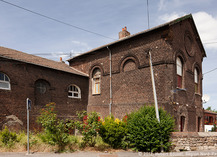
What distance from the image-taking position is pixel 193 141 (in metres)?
11.8

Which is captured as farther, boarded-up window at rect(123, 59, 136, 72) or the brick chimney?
the brick chimney

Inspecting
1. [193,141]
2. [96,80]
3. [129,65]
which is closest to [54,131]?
[193,141]

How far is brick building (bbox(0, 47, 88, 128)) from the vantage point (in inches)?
550

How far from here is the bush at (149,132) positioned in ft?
34.7

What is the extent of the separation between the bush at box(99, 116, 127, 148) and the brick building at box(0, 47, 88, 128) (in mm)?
6834

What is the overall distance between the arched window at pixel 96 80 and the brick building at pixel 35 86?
0.88 metres

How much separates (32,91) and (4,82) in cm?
222

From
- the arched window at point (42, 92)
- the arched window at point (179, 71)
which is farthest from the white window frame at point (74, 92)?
the arched window at point (179, 71)

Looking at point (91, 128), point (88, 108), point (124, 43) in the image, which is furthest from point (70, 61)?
point (91, 128)

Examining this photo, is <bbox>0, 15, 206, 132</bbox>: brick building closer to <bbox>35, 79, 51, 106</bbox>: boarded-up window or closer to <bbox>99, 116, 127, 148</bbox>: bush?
<bbox>35, 79, 51, 106</bbox>: boarded-up window

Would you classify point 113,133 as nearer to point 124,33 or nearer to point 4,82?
point 4,82

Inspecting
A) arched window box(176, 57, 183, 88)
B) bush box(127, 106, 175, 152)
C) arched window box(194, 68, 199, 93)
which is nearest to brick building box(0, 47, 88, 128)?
bush box(127, 106, 175, 152)

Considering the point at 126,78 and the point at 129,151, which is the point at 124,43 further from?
the point at 129,151

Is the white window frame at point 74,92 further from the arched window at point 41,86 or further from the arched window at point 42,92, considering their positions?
the arched window at point 41,86
